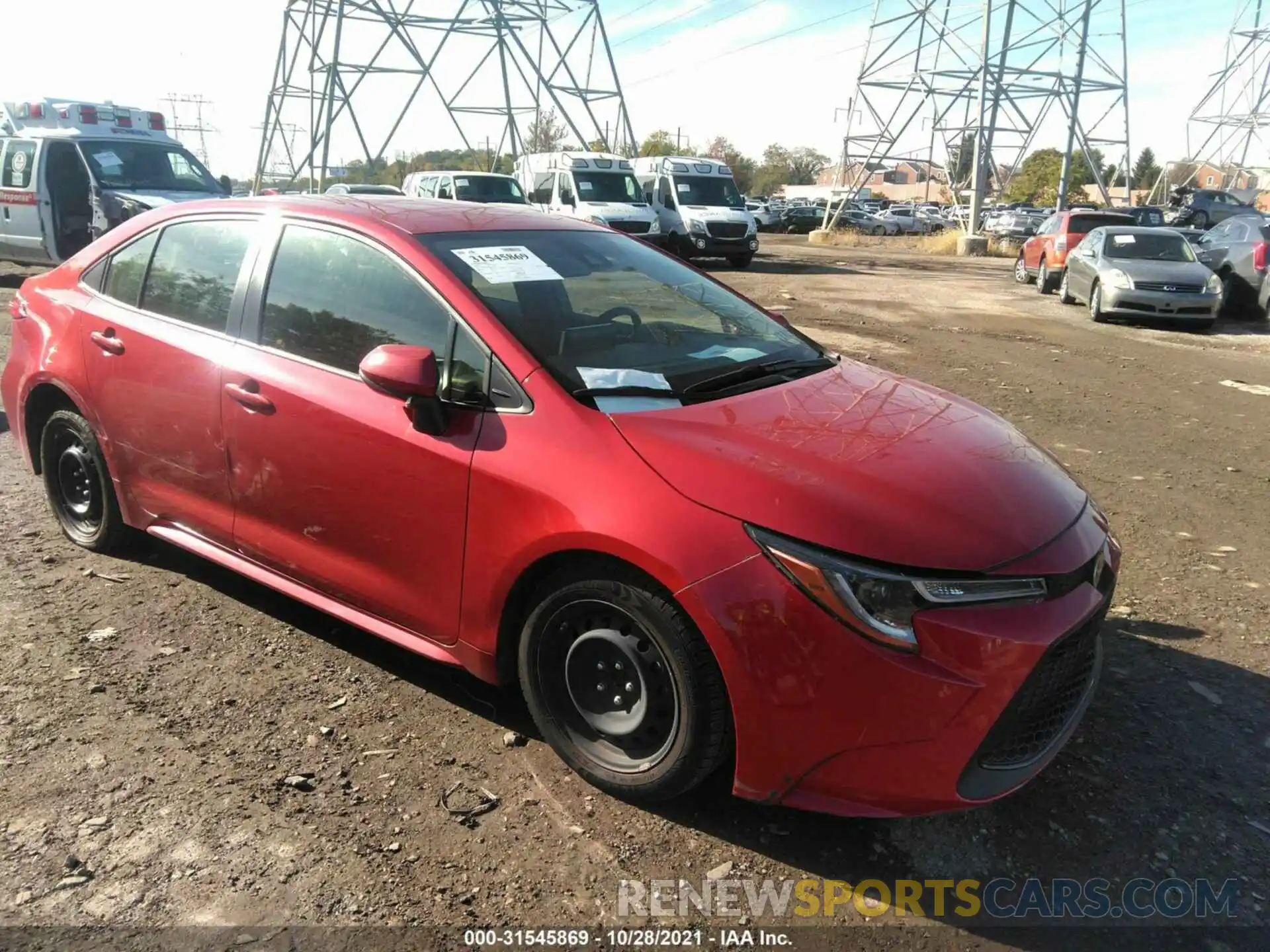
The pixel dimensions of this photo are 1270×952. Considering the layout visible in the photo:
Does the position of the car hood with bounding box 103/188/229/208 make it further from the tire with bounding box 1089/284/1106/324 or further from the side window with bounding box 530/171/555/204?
the tire with bounding box 1089/284/1106/324

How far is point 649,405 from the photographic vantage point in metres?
2.80

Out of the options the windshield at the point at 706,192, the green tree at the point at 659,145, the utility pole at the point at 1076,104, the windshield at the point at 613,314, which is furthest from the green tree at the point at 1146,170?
the windshield at the point at 613,314

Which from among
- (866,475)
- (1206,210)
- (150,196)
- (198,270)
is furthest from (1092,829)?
(1206,210)

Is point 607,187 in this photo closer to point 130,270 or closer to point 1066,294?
point 1066,294

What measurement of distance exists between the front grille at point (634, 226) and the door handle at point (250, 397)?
1876 cm

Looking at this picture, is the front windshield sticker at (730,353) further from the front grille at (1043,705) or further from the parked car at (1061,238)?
the parked car at (1061,238)

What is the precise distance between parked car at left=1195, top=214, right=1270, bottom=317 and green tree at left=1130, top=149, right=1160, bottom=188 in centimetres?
9301

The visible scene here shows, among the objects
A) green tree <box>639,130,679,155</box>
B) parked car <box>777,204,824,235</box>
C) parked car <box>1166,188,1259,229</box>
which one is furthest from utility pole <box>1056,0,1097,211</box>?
green tree <box>639,130,679,155</box>

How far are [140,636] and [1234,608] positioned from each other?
4.58 meters

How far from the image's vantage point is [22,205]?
13.1 meters

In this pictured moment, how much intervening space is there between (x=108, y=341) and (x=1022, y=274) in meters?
19.9

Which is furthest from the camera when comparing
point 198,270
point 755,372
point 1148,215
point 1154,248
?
point 1148,215

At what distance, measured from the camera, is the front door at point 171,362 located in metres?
3.52

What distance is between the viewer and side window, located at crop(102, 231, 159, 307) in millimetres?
3971
